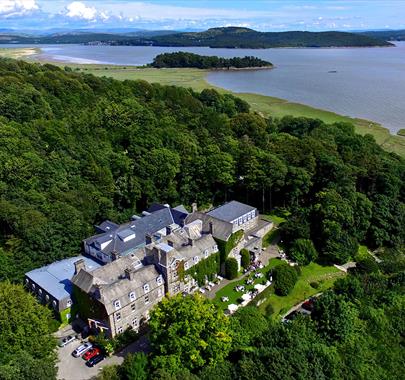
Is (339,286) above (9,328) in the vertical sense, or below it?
below

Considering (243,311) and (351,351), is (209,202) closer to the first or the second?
(243,311)

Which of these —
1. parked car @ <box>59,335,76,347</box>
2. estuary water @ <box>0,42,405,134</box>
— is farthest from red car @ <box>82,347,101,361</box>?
estuary water @ <box>0,42,405,134</box>

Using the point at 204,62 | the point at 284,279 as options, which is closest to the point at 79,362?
the point at 284,279

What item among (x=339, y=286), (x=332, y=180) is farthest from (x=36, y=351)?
(x=332, y=180)

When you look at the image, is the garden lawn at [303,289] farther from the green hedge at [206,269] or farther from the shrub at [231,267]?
the green hedge at [206,269]

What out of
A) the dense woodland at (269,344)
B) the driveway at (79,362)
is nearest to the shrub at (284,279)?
the dense woodland at (269,344)

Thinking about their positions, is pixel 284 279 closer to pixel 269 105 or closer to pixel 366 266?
pixel 366 266
